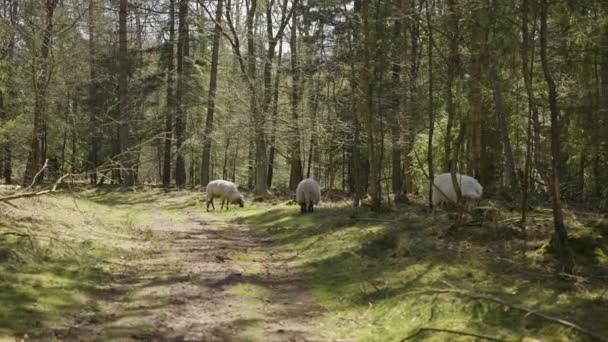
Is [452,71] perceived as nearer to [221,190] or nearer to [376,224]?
[376,224]

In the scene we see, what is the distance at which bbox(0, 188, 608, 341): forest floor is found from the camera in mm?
6707

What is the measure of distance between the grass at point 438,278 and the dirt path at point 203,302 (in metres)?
0.45

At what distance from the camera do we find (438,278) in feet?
28.5

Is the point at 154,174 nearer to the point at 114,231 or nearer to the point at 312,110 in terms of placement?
the point at 312,110

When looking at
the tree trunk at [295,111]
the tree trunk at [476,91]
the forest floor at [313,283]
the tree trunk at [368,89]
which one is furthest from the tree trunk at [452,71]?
the tree trunk at [295,111]

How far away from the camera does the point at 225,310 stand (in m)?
7.92

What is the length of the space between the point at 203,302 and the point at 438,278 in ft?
11.0

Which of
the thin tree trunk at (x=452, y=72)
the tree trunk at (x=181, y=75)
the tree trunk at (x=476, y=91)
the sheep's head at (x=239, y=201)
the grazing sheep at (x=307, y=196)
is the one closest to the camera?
the thin tree trunk at (x=452, y=72)

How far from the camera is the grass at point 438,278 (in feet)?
21.7

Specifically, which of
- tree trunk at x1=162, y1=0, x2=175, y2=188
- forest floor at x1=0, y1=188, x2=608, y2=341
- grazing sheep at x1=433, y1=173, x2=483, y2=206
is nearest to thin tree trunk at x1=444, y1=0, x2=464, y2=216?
forest floor at x1=0, y1=188, x2=608, y2=341

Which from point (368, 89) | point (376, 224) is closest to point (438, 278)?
point (376, 224)

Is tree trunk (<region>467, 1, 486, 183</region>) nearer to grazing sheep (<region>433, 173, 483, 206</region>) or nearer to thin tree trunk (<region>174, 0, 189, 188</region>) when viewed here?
grazing sheep (<region>433, 173, 483, 206</region>)

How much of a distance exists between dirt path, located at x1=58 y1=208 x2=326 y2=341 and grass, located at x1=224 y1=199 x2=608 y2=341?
1.49ft

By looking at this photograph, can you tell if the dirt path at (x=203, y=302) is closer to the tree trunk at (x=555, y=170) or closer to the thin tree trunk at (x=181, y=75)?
the tree trunk at (x=555, y=170)
